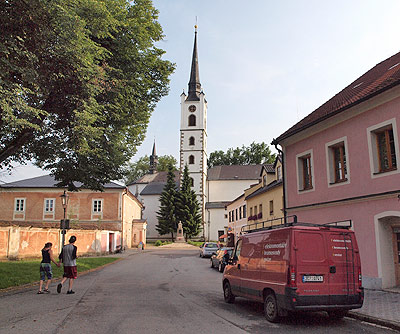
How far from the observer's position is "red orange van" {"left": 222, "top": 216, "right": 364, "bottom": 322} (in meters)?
7.61

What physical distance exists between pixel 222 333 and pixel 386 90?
9.19 m

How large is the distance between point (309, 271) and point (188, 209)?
57.9 metres

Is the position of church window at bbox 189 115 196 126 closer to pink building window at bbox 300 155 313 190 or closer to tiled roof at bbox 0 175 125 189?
tiled roof at bbox 0 175 125 189

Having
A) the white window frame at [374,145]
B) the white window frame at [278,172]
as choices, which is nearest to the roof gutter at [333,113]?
the white window frame at [374,145]

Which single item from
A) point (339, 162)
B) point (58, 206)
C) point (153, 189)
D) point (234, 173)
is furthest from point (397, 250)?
point (153, 189)

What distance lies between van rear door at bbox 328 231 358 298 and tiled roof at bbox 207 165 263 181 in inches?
2622

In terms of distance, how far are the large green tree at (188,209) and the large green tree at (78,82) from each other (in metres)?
49.0

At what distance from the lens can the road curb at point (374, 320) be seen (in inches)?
291

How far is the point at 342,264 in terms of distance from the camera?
8.01 m

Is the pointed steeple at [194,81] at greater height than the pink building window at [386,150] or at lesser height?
greater

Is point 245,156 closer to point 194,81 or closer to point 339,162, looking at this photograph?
point 194,81

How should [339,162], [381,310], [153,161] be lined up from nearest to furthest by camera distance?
[381,310], [339,162], [153,161]

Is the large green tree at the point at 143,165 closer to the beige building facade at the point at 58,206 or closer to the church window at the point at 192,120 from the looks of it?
the church window at the point at 192,120

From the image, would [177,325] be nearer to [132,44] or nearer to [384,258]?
[384,258]
